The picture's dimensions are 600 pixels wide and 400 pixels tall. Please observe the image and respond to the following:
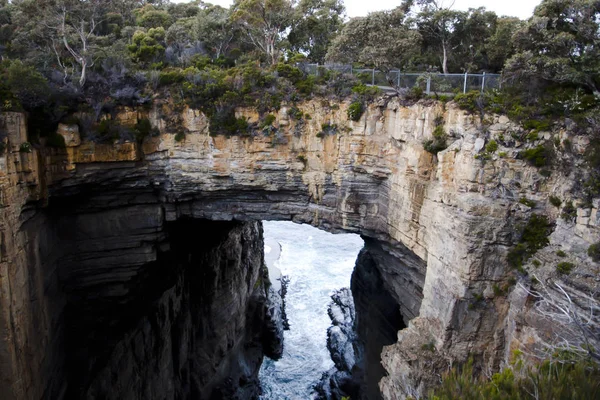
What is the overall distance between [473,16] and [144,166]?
14.1m

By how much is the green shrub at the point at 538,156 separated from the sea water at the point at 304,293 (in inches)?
794

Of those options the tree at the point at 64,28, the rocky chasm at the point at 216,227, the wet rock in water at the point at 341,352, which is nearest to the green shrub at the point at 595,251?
the rocky chasm at the point at 216,227

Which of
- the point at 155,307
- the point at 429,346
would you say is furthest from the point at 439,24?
the point at 155,307

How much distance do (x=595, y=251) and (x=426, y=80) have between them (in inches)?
319

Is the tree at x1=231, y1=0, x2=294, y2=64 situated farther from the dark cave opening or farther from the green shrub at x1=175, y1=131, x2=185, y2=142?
the dark cave opening

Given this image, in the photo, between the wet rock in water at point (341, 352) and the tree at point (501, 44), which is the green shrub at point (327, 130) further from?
the wet rock in water at point (341, 352)

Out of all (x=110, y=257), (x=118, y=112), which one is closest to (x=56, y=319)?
(x=110, y=257)

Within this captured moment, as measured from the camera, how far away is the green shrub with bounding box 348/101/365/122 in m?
16.5

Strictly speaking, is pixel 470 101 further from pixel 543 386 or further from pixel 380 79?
pixel 543 386

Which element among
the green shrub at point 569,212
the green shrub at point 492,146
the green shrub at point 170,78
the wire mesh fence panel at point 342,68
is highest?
the wire mesh fence panel at point 342,68

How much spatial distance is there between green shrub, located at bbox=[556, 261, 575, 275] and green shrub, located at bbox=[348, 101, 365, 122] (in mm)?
8760

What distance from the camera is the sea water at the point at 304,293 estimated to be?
28.2 m

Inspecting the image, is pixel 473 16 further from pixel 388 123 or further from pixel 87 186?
pixel 87 186

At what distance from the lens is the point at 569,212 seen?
1041cm
